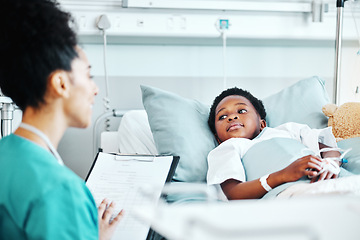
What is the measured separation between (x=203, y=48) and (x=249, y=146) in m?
1.01

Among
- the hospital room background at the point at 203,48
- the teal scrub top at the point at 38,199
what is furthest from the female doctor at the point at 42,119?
the hospital room background at the point at 203,48

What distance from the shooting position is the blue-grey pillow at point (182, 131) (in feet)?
6.13

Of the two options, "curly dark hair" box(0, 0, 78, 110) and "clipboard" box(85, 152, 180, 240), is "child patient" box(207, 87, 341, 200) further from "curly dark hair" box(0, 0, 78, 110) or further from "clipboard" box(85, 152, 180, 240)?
"curly dark hair" box(0, 0, 78, 110)

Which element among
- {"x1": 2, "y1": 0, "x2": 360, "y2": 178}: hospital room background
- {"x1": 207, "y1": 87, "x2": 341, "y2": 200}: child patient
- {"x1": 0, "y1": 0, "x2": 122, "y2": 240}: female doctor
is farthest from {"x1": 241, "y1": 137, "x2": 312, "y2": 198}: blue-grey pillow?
{"x1": 2, "y1": 0, "x2": 360, "y2": 178}: hospital room background

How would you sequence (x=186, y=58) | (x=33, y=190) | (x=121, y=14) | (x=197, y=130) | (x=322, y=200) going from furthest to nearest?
(x=186, y=58), (x=121, y=14), (x=197, y=130), (x=33, y=190), (x=322, y=200)

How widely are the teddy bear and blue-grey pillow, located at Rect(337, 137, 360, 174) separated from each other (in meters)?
0.09

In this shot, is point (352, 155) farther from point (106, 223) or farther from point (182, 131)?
point (106, 223)

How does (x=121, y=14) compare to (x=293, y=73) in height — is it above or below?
above

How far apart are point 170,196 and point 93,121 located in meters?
1.06

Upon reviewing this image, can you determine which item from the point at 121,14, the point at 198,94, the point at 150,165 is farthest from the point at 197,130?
the point at 121,14

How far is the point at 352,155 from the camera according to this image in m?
1.76

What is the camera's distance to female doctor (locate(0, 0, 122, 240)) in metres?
0.87

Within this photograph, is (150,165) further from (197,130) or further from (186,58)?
(186,58)

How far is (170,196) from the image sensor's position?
5.49 ft
